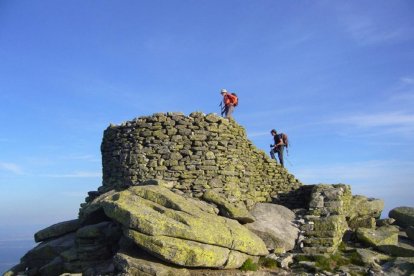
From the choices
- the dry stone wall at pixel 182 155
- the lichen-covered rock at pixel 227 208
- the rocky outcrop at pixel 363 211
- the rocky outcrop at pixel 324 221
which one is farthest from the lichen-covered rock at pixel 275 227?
the rocky outcrop at pixel 363 211

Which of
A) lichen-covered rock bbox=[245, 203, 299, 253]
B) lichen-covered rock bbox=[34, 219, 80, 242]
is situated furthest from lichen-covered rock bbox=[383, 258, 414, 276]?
lichen-covered rock bbox=[34, 219, 80, 242]

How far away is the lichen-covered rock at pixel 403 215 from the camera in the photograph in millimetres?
23297

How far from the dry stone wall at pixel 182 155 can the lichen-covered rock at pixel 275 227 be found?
1.09 metres

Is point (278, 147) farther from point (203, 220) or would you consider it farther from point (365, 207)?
point (203, 220)

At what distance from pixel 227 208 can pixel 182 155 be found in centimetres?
325

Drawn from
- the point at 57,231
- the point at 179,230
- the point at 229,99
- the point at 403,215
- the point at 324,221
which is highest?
the point at 229,99

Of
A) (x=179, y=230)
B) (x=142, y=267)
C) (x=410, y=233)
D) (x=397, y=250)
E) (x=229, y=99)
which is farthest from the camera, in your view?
(x=229, y=99)

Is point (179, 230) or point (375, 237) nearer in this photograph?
point (179, 230)

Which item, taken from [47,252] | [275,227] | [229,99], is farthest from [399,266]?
[47,252]

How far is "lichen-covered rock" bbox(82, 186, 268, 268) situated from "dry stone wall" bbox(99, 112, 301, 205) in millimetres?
2148

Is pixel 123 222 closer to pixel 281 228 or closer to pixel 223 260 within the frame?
pixel 223 260

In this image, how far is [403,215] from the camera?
78.0 feet

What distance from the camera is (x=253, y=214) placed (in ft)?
62.9

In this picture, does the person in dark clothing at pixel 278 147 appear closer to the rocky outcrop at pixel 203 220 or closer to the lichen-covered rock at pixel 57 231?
the rocky outcrop at pixel 203 220
